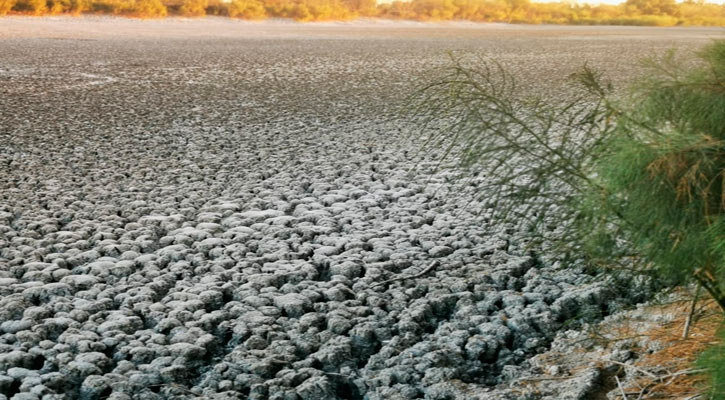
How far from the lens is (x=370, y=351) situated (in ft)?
8.90

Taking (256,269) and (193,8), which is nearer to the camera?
(256,269)

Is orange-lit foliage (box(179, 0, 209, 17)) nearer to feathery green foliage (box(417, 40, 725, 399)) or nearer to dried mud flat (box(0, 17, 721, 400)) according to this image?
dried mud flat (box(0, 17, 721, 400))

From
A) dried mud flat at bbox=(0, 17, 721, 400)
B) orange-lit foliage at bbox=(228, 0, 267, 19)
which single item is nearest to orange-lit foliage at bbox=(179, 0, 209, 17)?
orange-lit foliage at bbox=(228, 0, 267, 19)

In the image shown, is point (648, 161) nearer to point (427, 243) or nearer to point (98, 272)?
point (427, 243)

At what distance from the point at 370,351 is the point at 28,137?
4091 mm

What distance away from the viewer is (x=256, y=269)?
3.37 metres

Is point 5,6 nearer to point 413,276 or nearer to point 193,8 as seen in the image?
point 193,8

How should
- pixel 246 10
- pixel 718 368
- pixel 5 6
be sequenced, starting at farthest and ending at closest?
1. pixel 246 10
2. pixel 5 6
3. pixel 718 368

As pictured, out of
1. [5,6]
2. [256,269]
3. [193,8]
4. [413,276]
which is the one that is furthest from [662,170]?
[193,8]

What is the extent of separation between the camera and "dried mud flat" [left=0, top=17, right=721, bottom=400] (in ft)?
8.32

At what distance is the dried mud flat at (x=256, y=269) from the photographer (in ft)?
8.32

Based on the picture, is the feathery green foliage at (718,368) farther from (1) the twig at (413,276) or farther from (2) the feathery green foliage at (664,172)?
(1) the twig at (413,276)

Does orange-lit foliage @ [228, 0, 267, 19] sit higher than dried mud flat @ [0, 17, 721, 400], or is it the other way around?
orange-lit foliage @ [228, 0, 267, 19]

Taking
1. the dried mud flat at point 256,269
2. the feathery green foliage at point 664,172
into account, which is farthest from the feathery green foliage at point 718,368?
the dried mud flat at point 256,269
